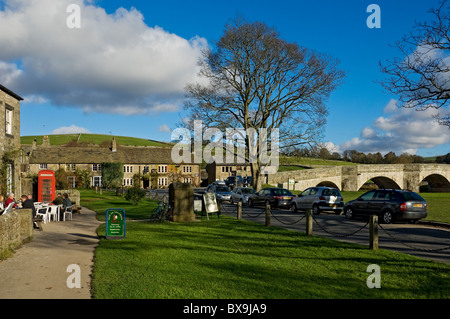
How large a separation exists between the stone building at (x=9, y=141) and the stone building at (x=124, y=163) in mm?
43900

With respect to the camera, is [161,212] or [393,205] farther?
[161,212]

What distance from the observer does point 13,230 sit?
1070cm

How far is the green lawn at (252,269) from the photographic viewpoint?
6949 mm

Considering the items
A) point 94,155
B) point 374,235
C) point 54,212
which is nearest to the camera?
point 374,235

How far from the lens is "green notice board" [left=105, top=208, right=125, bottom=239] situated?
12438 millimetres

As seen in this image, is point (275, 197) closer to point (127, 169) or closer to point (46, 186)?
point (46, 186)

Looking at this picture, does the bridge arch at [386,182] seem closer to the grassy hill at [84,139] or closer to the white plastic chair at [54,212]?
the white plastic chair at [54,212]

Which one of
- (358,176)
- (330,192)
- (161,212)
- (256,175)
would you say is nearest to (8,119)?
(161,212)

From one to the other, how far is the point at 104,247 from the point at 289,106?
26.5 m

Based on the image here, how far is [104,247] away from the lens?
1112 cm

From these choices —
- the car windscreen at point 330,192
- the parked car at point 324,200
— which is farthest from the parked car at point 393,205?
the car windscreen at point 330,192

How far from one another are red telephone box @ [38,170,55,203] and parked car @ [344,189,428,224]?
1897cm

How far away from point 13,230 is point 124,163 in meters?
60.4

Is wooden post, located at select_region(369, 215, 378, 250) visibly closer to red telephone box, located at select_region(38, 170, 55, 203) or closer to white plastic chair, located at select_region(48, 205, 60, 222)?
white plastic chair, located at select_region(48, 205, 60, 222)
